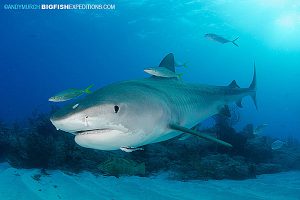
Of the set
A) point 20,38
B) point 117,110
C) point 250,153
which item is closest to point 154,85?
point 117,110

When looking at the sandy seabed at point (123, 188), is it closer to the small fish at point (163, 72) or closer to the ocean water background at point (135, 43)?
the small fish at point (163, 72)

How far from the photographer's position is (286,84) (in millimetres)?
135125

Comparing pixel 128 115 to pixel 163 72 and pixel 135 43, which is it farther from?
pixel 135 43

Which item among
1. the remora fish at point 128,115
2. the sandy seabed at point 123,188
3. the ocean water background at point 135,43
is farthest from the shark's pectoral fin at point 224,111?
A: the ocean water background at point 135,43

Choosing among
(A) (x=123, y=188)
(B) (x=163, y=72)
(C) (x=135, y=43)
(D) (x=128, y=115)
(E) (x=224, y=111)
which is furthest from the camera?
(C) (x=135, y=43)

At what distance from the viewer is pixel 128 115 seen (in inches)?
A: 126

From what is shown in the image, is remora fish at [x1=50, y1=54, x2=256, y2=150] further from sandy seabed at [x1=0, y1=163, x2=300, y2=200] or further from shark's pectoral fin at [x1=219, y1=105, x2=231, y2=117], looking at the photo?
sandy seabed at [x1=0, y1=163, x2=300, y2=200]

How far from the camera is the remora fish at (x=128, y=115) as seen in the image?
9.14ft

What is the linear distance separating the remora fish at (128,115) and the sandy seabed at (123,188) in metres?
1.94

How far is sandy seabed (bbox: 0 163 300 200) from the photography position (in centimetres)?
571

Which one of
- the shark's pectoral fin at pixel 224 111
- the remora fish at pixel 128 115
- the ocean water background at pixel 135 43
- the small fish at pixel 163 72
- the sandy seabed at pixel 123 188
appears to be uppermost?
the ocean water background at pixel 135 43

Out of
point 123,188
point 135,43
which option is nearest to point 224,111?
point 123,188

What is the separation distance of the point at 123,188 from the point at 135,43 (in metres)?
61.1

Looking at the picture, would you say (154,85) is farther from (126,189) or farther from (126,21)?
(126,21)
